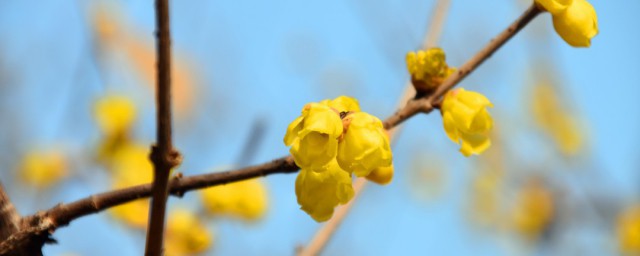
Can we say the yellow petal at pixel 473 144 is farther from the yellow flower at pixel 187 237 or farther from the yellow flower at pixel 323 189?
the yellow flower at pixel 187 237

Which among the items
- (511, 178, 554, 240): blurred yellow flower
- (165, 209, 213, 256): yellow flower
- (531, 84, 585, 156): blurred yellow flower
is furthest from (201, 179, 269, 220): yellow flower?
(531, 84, 585, 156): blurred yellow flower

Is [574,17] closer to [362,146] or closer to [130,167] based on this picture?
[362,146]

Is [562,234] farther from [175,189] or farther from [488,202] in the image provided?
[175,189]

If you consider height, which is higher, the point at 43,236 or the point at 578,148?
the point at 43,236

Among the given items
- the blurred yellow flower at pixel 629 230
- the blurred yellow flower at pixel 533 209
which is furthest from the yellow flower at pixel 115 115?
the blurred yellow flower at pixel 533 209

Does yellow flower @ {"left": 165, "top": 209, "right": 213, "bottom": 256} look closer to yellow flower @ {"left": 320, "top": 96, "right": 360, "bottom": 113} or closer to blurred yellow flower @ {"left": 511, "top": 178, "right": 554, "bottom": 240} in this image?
yellow flower @ {"left": 320, "top": 96, "right": 360, "bottom": 113}

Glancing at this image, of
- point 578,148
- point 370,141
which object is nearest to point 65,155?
point 370,141

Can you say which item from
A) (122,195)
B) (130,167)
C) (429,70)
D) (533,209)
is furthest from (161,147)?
(533,209)
